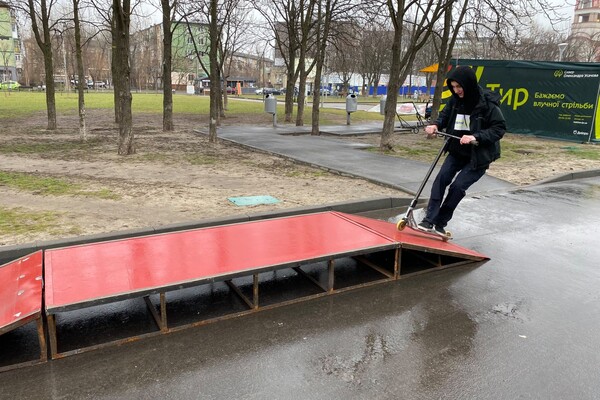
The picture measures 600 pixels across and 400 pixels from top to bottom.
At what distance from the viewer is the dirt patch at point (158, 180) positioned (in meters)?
6.19

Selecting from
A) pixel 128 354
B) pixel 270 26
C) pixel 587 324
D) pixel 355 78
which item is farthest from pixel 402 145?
pixel 355 78

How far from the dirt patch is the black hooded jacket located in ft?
8.89

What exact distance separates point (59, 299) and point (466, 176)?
4.29 meters

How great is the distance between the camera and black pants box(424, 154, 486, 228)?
17.3 feet

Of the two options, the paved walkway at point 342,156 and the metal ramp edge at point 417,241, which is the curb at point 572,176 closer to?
the paved walkway at point 342,156

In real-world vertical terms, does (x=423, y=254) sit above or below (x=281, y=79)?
below

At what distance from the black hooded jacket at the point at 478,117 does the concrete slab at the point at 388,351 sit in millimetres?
1308

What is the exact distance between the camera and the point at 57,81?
83.6 metres

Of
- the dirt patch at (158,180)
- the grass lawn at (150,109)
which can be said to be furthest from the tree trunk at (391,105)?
the grass lawn at (150,109)

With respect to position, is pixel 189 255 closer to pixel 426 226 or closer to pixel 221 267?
pixel 221 267

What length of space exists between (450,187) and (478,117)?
2.82 feet

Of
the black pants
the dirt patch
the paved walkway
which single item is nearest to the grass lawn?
the paved walkway

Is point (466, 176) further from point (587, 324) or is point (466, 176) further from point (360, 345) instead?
point (360, 345)

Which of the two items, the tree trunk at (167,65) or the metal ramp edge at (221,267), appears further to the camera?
the tree trunk at (167,65)
